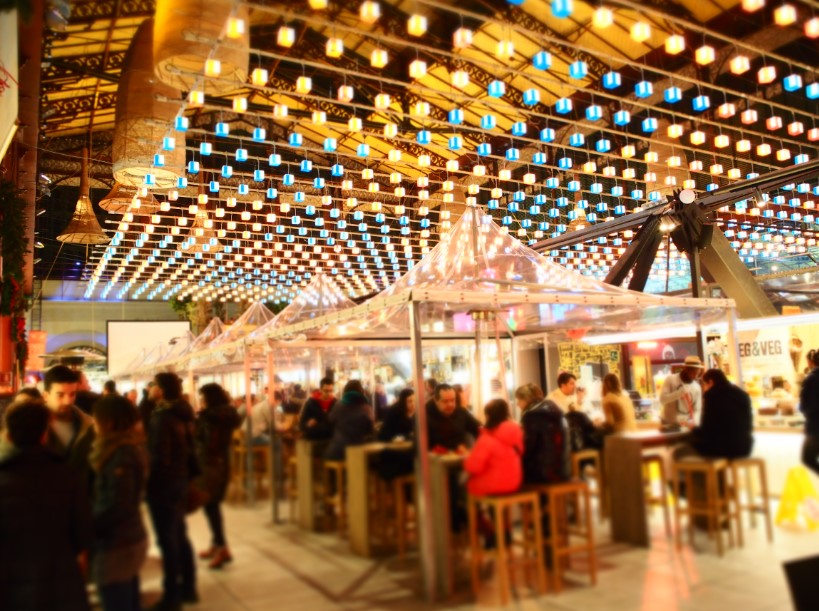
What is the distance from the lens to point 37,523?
293cm

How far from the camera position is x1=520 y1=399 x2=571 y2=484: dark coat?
4.35m

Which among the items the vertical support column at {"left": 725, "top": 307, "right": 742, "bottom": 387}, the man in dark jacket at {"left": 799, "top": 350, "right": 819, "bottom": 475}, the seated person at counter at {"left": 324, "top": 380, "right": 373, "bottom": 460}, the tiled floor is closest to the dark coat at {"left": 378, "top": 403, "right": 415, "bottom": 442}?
the seated person at counter at {"left": 324, "top": 380, "right": 373, "bottom": 460}

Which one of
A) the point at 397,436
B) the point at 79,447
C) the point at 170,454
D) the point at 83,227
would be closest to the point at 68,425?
the point at 79,447

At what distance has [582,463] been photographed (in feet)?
13.9

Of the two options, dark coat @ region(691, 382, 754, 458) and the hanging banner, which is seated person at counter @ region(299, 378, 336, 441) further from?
the hanging banner

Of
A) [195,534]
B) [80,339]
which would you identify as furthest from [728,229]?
[80,339]

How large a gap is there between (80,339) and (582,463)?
1055 inches

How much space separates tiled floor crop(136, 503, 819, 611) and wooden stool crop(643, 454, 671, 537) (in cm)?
6

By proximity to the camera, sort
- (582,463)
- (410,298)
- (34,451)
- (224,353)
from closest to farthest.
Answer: (34,451) < (582,463) < (410,298) < (224,353)

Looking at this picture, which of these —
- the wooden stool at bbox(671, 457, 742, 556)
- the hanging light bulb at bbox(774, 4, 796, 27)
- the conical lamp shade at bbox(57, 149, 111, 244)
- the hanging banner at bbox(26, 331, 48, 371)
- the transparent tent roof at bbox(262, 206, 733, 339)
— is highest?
the hanging light bulb at bbox(774, 4, 796, 27)

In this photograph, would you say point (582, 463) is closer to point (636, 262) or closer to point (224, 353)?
point (224, 353)

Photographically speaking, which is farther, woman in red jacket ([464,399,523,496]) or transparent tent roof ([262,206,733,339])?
transparent tent roof ([262,206,733,339])

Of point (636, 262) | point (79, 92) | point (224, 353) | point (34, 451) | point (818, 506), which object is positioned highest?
point (79, 92)

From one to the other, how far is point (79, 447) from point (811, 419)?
3891 millimetres
